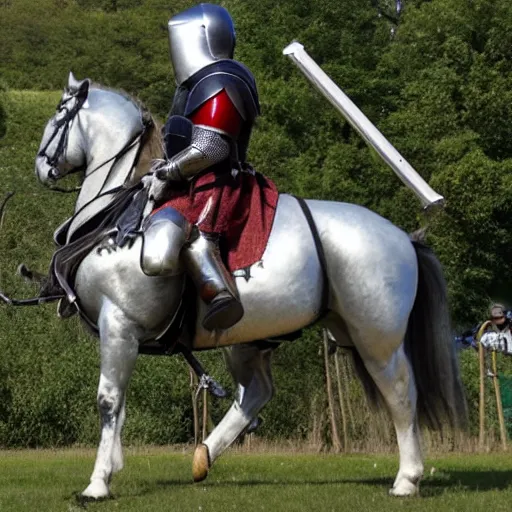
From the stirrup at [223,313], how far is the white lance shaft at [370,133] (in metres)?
1.50

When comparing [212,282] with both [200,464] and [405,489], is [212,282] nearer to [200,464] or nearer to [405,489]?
[200,464]

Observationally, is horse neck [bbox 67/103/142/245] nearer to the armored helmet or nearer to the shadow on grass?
the armored helmet

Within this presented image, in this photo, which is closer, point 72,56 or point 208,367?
point 208,367

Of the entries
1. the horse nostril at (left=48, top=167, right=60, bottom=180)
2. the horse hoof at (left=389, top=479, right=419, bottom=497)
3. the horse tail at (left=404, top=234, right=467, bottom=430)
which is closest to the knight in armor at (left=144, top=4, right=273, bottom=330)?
the horse nostril at (left=48, top=167, right=60, bottom=180)

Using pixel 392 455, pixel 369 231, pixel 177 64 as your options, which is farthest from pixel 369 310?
pixel 392 455

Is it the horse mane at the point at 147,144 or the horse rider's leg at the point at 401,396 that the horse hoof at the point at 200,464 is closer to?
the horse rider's leg at the point at 401,396

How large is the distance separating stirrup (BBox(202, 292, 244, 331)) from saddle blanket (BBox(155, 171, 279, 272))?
32 centimetres

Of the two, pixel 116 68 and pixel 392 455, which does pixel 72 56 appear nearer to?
pixel 116 68

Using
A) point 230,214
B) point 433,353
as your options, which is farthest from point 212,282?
point 433,353

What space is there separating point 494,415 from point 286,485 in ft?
23.6

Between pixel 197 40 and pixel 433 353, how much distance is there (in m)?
2.85

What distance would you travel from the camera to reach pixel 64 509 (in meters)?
8.74

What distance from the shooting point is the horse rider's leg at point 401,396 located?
31.6 feet

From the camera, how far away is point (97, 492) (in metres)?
9.12
